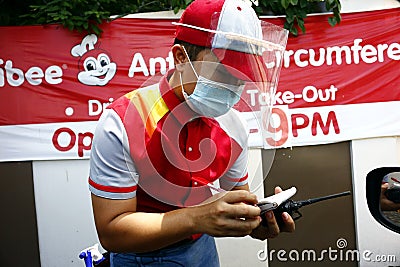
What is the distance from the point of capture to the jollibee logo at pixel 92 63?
14.4 feet

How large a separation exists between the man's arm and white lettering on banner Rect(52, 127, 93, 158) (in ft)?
9.74

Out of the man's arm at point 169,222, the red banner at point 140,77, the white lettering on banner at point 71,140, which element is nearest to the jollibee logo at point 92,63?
the red banner at point 140,77

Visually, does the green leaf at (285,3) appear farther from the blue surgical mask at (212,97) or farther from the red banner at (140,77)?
the blue surgical mask at (212,97)

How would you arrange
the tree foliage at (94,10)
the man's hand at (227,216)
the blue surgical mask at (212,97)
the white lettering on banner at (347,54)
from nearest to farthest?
the man's hand at (227,216), the blue surgical mask at (212,97), the tree foliage at (94,10), the white lettering on banner at (347,54)

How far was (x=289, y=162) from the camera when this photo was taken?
4586 millimetres

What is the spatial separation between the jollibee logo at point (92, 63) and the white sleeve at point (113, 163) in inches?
118

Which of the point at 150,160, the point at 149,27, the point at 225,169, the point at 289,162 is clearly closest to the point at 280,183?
the point at 289,162

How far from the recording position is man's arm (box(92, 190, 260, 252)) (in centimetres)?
135

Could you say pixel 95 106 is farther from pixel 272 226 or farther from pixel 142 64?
pixel 272 226

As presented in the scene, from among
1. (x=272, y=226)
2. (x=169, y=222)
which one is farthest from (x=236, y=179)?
(x=169, y=222)

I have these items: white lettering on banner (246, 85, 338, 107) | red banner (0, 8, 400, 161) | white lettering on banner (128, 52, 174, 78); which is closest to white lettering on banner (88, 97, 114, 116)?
red banner (0, 8, 400, 161)

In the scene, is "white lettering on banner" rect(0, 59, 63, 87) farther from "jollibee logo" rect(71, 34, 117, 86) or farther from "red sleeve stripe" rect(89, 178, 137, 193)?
"red sleeve stripe" rect(89, 178, 137, 193)

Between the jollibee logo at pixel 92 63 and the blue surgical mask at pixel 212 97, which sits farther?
the jollibee logo at pixel 92 63

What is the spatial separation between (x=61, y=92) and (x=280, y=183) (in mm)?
1943
